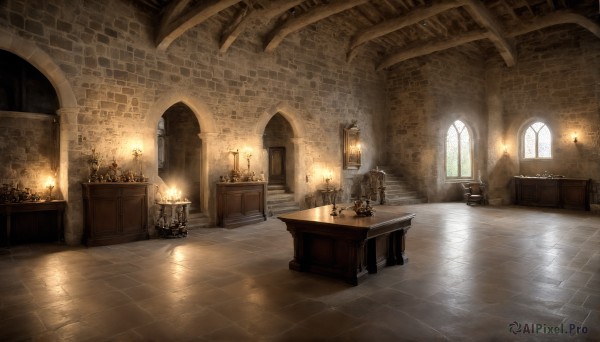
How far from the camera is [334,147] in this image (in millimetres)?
11234

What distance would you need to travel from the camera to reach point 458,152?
13055 mm

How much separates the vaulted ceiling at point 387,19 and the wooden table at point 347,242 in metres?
4.52

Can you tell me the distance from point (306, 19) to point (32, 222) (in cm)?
695

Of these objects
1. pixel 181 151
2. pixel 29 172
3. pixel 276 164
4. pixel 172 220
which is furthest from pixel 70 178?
pixel 276 164

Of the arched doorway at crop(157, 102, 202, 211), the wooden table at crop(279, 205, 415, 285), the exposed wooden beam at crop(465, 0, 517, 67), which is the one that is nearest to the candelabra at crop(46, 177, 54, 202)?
the arched doorway at crop(157, 102, 202, 211)

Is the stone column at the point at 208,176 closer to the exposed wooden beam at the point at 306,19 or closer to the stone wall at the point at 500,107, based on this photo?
the exposed wooden beam at the point at 306,19

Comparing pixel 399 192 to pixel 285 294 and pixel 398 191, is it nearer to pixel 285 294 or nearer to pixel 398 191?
pixel 398 191

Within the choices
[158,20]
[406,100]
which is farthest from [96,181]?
[406,100]

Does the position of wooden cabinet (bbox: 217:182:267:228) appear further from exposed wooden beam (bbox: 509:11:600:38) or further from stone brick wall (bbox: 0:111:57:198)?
exposed wooden beam (bbox: 509:11:600:38)

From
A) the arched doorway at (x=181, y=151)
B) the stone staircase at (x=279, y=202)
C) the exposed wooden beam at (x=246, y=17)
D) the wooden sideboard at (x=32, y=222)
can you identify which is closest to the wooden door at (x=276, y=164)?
the stone staircase at (x=279, y=202)

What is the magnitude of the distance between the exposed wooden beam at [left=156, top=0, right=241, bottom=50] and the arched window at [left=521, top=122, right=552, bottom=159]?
10682 mm

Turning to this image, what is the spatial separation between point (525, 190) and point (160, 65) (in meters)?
11.3

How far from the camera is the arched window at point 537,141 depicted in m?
11.9

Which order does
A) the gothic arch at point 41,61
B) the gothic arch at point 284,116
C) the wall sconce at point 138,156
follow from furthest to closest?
the gothic arch at point 284,116 → the wall sconce at point 138,156 → the gothic arch at point 41,61
